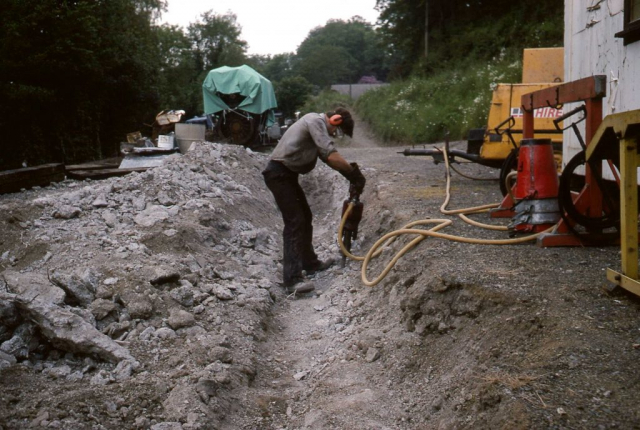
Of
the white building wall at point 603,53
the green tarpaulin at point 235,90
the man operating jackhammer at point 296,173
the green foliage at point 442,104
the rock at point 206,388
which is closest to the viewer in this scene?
the rock at point 206,388

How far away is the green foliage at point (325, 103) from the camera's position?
3828cm

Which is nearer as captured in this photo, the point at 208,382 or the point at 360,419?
the point at 360,419

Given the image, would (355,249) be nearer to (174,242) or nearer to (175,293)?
(174,242)

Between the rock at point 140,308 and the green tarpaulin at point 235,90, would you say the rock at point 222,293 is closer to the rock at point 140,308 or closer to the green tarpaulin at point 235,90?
the rock at point 140,308

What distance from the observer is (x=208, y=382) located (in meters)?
4.12

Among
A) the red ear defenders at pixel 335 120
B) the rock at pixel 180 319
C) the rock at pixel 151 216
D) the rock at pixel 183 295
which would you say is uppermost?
the red ear defenders at pixel 335 120

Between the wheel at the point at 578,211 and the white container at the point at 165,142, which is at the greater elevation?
the white container at the point at 165,142

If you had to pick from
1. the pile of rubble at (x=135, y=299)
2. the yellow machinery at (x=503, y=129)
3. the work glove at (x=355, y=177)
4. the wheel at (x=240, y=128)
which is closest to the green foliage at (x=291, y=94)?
the wheel at (x=240, y=128)

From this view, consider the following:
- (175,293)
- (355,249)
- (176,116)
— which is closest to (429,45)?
(176,116)

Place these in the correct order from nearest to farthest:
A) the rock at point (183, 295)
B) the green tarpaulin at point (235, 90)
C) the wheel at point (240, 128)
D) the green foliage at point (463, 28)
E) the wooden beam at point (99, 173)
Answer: the rock at point (183, 295) < the wooden beam at point (99, 173) < the green tarpaulin at point (235, 90) < the wheel at point (240, 128) < the green foliage at point (463, 28)

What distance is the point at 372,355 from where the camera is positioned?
174 inches

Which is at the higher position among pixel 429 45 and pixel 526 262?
pixel 429 45

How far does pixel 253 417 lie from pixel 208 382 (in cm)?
38

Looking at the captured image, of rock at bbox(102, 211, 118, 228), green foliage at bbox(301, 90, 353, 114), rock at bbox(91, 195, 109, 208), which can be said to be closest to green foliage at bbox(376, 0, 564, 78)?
green foliage at bbox(301, 90, 353, 114)
